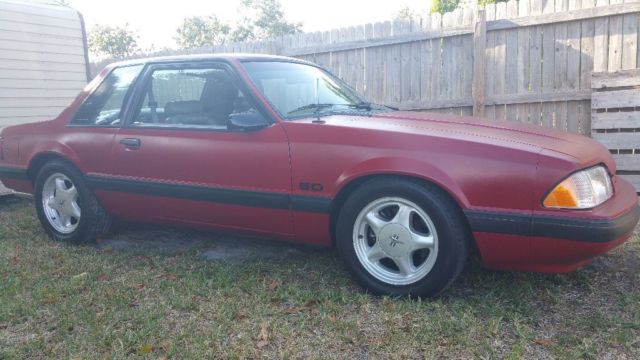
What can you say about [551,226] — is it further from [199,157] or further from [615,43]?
[615,43]

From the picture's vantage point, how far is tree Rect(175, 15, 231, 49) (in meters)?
33.2

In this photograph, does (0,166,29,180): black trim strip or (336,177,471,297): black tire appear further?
(0,166,29,180): black trim strip

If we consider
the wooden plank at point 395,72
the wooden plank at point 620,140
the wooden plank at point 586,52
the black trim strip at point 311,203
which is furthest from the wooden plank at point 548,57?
the black trim strip at point 311,203

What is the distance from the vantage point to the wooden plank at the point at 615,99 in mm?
5684

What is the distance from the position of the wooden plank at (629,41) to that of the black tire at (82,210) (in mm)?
5399

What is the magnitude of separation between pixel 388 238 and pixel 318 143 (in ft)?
2.37

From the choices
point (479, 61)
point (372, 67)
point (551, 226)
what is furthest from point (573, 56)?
point (551, 226)

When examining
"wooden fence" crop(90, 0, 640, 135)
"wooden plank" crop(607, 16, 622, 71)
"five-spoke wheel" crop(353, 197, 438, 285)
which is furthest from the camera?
"wooden fence" crop(90, 0, 640, 135)

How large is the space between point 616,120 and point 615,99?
22cm

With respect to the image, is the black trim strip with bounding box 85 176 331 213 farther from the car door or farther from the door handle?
the door handle

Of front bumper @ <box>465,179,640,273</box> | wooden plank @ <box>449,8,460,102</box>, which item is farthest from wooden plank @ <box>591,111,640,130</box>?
front bumper @ <box>465,179,640,273</box>

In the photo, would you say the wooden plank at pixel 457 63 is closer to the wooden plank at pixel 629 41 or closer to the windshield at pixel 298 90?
the wooden plank at pixel 629 41

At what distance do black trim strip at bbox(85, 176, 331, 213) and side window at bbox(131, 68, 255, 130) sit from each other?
0.45 metres

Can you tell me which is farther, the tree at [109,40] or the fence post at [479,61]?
the tree at [109,40]
